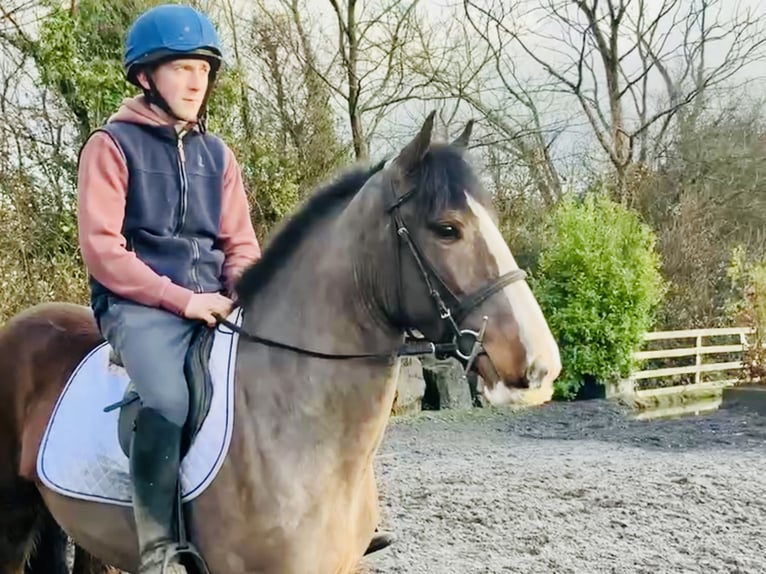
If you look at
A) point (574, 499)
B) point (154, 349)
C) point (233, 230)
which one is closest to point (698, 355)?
point (574, 499)

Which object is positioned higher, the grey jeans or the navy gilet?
the navy gilet

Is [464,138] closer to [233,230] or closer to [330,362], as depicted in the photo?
[330,362]

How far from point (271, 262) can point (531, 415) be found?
10.2m

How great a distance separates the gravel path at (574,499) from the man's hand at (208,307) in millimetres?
2912

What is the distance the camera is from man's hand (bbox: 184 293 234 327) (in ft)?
8.63

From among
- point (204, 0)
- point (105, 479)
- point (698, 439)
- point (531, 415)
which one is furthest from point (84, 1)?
point (105, 479)

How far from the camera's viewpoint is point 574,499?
22.7ft

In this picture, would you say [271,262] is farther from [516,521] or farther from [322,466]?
[516,521]

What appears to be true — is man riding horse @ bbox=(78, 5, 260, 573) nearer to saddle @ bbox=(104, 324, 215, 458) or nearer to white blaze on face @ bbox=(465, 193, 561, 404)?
saddle @ bbox=(104, 324, 215, 458)

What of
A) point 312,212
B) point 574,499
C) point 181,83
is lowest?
point 574,499

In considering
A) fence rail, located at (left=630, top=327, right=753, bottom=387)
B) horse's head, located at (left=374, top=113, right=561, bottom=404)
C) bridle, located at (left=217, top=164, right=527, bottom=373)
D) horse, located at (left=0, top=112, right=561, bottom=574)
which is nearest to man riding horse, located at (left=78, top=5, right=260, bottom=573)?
horse, located at (left=0, top=112, right=561, bottom=574)

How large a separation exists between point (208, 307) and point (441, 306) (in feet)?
2.53

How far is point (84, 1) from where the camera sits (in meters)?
11.2

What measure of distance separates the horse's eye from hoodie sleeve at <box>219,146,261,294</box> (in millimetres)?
874
